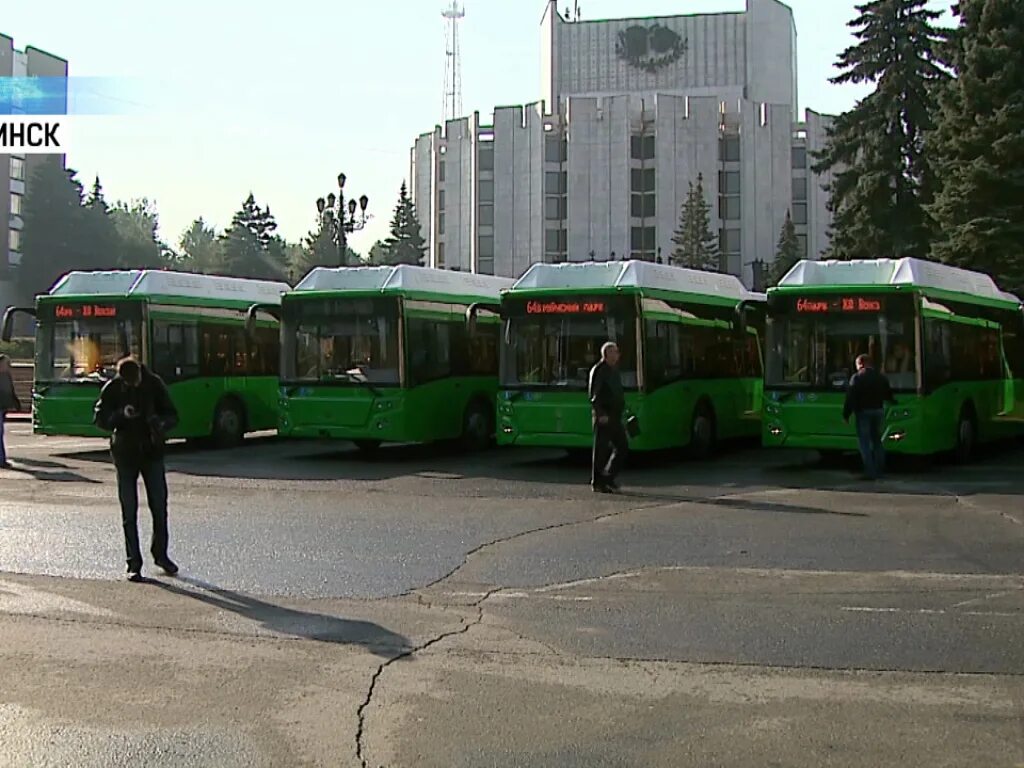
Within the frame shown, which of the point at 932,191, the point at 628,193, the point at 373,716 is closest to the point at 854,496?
the point at 373,716

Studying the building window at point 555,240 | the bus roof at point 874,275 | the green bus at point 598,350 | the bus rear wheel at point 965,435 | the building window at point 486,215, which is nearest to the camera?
the bus roof at point 874,275

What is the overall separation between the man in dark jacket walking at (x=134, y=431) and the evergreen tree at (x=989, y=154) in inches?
1074

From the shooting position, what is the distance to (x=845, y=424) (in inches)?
735

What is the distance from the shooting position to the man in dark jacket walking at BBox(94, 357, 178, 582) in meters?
10.6

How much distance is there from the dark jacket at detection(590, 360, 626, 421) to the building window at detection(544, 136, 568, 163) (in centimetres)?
8049

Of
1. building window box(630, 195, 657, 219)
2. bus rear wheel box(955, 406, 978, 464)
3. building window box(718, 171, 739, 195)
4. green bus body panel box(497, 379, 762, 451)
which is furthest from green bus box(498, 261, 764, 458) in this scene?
building window box(718, 171, 739, 195)

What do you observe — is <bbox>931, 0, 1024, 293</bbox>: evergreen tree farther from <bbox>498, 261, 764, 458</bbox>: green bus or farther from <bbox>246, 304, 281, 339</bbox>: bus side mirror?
<bbox>246, 304, 281, 339</bbox>: bus side mirror

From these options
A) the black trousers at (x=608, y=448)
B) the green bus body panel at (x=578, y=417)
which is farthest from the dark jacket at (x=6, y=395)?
the black trousers at (x=608, y=448)

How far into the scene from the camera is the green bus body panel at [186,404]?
21562 millimetres

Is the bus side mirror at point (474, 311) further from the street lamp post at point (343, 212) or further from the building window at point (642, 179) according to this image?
the building window at point (642, 179)

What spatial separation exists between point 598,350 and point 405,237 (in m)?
83.0

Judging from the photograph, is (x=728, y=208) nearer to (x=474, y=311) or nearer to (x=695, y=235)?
(x=695, y=235)

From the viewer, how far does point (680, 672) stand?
7348mm

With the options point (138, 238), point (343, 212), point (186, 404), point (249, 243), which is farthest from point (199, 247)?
point (186, 404)
